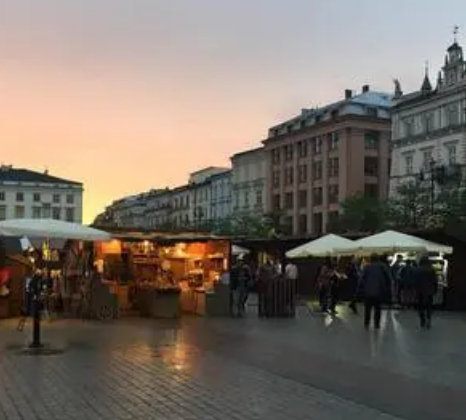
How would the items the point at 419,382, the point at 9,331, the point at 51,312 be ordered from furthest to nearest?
the point at 51,312
the point at 9,331
the point at 419,382

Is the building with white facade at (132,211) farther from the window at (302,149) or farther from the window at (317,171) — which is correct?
the window at (317,171)

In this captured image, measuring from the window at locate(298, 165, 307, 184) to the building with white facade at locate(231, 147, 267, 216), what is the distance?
8.79 m

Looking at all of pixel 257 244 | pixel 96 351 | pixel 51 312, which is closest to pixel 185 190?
pixel 257 244

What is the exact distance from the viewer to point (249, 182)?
128 m

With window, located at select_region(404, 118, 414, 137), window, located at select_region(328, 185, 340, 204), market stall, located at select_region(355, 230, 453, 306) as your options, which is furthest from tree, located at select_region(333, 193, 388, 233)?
market stall, located at select_region(355, 230, 453, 306)

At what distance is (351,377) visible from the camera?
12211 millimetres

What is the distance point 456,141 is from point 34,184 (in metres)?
94.2

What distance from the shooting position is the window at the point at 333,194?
349ft

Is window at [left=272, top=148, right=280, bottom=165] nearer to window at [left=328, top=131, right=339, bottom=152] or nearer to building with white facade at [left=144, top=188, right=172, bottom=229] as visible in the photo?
window at [left=328, top=131, right=339, bottom=152]

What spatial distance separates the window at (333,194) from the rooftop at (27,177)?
66.1 meters

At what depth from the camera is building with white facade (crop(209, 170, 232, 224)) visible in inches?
5236

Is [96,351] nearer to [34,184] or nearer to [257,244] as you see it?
[257,244]

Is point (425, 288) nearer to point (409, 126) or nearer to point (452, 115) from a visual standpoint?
point (452, 115)

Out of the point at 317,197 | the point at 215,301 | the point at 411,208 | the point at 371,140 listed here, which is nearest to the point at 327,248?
the point at 215,301
